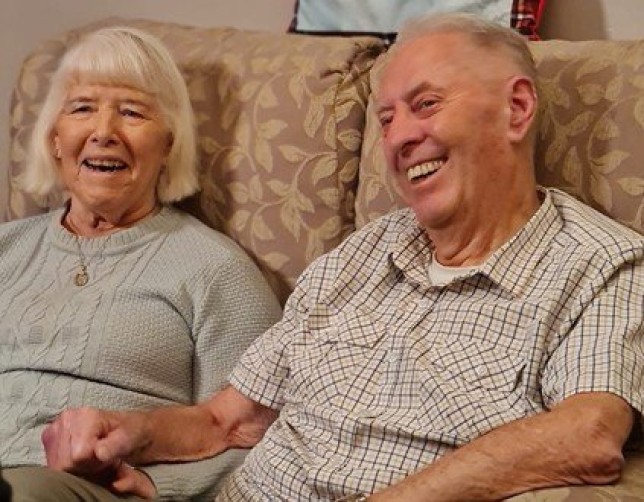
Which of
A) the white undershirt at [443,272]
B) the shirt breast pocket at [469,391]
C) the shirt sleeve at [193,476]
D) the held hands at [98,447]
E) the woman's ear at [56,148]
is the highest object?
the woman's ear at [56,148]

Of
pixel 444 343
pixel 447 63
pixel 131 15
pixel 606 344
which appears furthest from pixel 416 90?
pixel 131 15

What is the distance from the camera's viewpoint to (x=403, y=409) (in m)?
1.45

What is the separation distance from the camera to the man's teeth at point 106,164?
6.20 ft

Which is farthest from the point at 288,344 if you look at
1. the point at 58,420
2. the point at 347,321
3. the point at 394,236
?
the point at 58,420

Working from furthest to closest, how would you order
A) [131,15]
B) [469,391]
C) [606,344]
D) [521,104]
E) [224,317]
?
[131,15]
[224,317]
[521,104]
[469,391]
[606,344]

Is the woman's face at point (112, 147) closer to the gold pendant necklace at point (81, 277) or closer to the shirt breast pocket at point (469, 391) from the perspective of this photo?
the gold pendant necklace at point (81, 277)

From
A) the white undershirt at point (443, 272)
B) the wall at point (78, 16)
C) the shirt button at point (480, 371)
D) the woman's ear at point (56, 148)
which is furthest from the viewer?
the wall at point (78, 16)

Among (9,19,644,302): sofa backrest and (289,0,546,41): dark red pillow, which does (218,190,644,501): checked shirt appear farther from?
(289,0,546,41): dark red pillow

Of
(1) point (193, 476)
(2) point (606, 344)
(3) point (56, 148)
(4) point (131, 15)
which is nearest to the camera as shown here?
(2) point (606, 344)

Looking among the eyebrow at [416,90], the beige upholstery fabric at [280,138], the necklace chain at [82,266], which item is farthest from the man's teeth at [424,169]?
the necklace chain at [82,266]

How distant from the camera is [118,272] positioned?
185 cm

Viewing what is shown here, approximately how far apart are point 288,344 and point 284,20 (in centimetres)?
94

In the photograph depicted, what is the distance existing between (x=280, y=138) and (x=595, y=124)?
0.57 meters

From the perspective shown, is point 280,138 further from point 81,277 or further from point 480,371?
point 480,371
